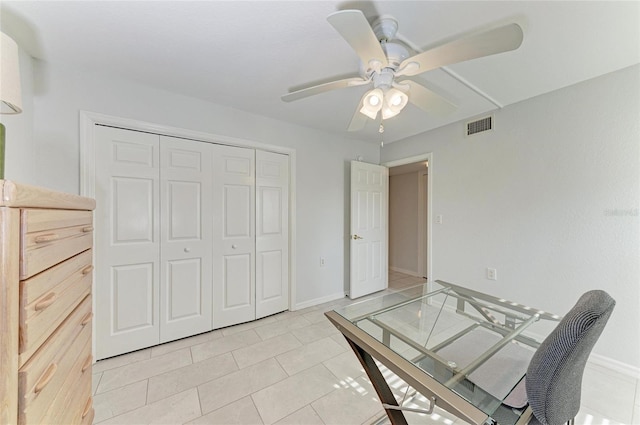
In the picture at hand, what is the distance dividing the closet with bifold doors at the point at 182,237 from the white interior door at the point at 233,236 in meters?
0.01

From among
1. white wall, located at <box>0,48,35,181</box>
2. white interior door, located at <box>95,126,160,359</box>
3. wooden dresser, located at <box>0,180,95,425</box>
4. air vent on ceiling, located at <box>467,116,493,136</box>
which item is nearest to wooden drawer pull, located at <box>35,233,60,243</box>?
wooden dresser, located at <box>0,180,95,425</box>

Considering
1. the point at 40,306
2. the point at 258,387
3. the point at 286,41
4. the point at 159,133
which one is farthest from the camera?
the point at 159,133

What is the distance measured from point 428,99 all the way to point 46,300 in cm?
200

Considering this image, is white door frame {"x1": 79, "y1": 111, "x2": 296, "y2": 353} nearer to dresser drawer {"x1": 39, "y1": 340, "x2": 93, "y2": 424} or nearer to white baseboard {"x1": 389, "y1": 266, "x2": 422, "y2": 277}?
dresser drawer {"x1": 39, "y1": 340, "x2": 93, "y2": 424}

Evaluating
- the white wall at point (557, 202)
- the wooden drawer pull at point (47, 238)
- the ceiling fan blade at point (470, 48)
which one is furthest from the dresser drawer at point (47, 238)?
the white wall at point (557, 202)

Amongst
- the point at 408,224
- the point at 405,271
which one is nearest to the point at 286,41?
the point at 408,224

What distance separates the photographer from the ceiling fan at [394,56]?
0.95 m

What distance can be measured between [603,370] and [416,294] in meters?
1.61

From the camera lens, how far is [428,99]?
147 centimetres

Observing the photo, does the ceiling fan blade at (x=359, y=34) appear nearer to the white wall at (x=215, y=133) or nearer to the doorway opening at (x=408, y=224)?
the white wall at (x=215, y=133)

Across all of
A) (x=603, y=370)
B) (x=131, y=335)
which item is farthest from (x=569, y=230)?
(x=131, y=335)

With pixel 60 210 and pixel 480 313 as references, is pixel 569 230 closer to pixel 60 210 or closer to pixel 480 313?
pixel 480 313

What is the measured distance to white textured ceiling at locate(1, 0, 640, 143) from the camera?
1263mm

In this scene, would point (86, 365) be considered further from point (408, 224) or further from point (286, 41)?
point (408, 224)
